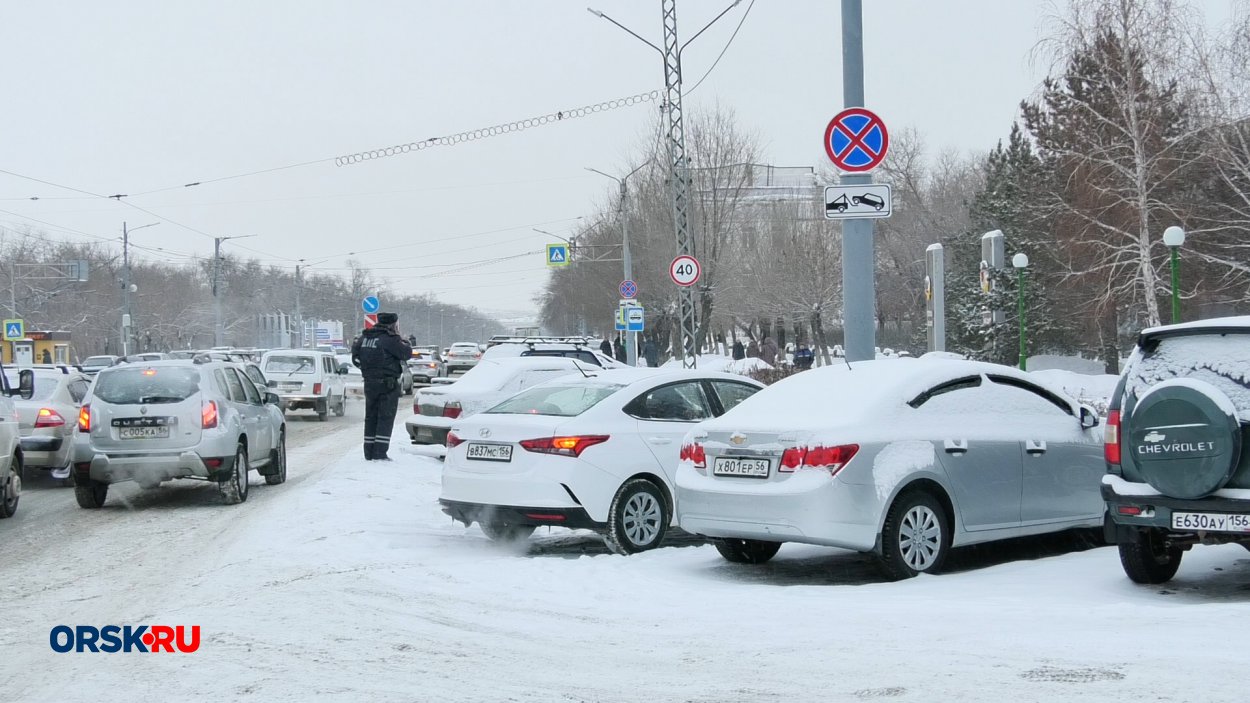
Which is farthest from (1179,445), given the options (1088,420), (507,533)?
(507,533)

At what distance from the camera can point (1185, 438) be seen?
7621 millimetres

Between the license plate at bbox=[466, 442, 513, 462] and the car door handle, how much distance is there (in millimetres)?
3403

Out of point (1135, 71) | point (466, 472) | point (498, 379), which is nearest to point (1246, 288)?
point (1135, 71)

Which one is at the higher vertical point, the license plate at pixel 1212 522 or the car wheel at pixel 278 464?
the license plate at pixel 1212 522

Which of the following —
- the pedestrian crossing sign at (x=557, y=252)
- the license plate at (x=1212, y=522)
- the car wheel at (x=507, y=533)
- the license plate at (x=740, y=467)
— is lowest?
the car wheel at (x=507, y=533)

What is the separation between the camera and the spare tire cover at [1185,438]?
749 centimetres

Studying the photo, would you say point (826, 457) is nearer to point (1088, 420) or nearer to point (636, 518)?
point (636, 518)

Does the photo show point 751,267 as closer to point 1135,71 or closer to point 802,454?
point 1135,71

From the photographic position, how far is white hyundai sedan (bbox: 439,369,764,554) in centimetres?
1015

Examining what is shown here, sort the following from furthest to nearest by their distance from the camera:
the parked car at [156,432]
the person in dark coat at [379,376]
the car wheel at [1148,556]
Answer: the person in dark coat at [379,376] < the parked car at [156,432] < the car wheel at [1148,556]

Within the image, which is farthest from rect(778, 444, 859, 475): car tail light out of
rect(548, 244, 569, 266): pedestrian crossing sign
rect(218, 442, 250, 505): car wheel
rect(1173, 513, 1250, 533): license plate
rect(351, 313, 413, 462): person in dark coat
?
rect(548, 244, 569, 266): pedestrian crossing sign

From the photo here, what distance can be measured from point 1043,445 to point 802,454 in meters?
2.24

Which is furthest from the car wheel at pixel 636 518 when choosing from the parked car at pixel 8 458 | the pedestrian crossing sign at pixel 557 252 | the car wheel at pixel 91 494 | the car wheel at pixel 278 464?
the pedestrian crossing sign at pixel 557 252

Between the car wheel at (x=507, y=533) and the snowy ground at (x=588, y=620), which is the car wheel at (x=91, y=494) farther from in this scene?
the car wheel at (x=507, y=533)
